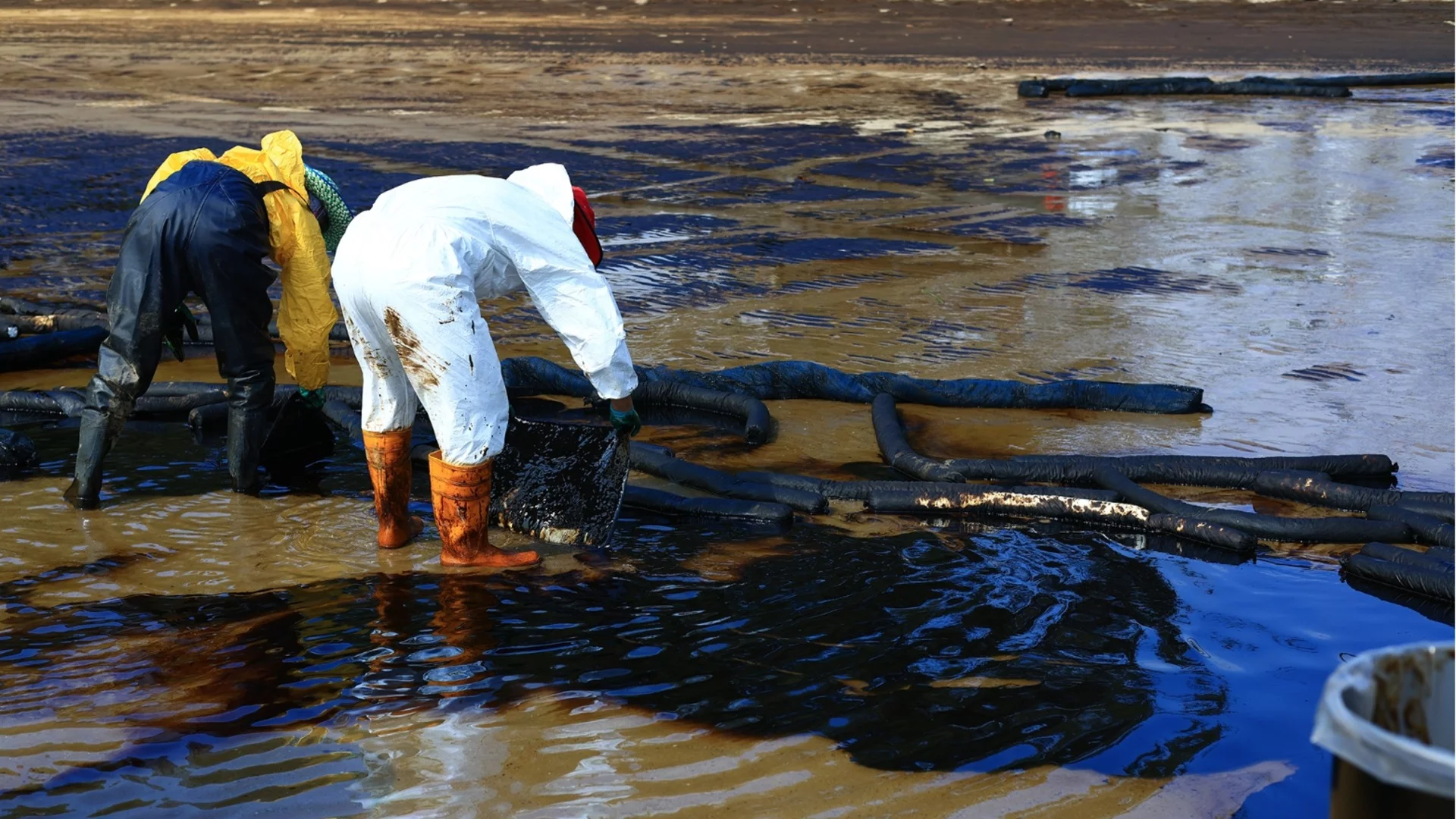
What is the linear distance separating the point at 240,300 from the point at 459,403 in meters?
1.18

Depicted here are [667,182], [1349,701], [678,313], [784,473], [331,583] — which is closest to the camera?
[1349,701]

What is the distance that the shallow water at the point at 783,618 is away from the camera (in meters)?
3.02

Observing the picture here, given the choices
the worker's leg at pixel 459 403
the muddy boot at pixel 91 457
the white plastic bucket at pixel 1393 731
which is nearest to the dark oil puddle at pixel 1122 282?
the worker's leg at pixel 459 403

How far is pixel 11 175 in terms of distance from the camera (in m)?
11.7

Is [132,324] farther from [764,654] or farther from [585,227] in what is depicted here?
[764,654]

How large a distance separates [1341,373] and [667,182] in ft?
21.3

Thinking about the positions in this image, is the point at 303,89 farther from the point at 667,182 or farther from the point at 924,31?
the point at 924,31

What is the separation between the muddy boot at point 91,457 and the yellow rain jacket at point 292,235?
2.21 ft

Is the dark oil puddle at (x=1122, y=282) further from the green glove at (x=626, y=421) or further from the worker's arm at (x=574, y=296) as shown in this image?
the worker's arm at (x=574, y=296)

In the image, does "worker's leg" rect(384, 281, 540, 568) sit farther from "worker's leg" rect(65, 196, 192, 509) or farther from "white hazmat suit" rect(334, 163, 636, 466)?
"worker's leg" rect(65, 196, 192, 509)

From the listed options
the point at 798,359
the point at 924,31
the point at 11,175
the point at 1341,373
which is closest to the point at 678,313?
the point at 798,359

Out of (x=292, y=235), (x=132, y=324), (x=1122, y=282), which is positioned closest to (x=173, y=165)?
(x=292, y=235)

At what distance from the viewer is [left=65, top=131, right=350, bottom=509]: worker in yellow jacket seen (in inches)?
181

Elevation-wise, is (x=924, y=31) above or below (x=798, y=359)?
above
